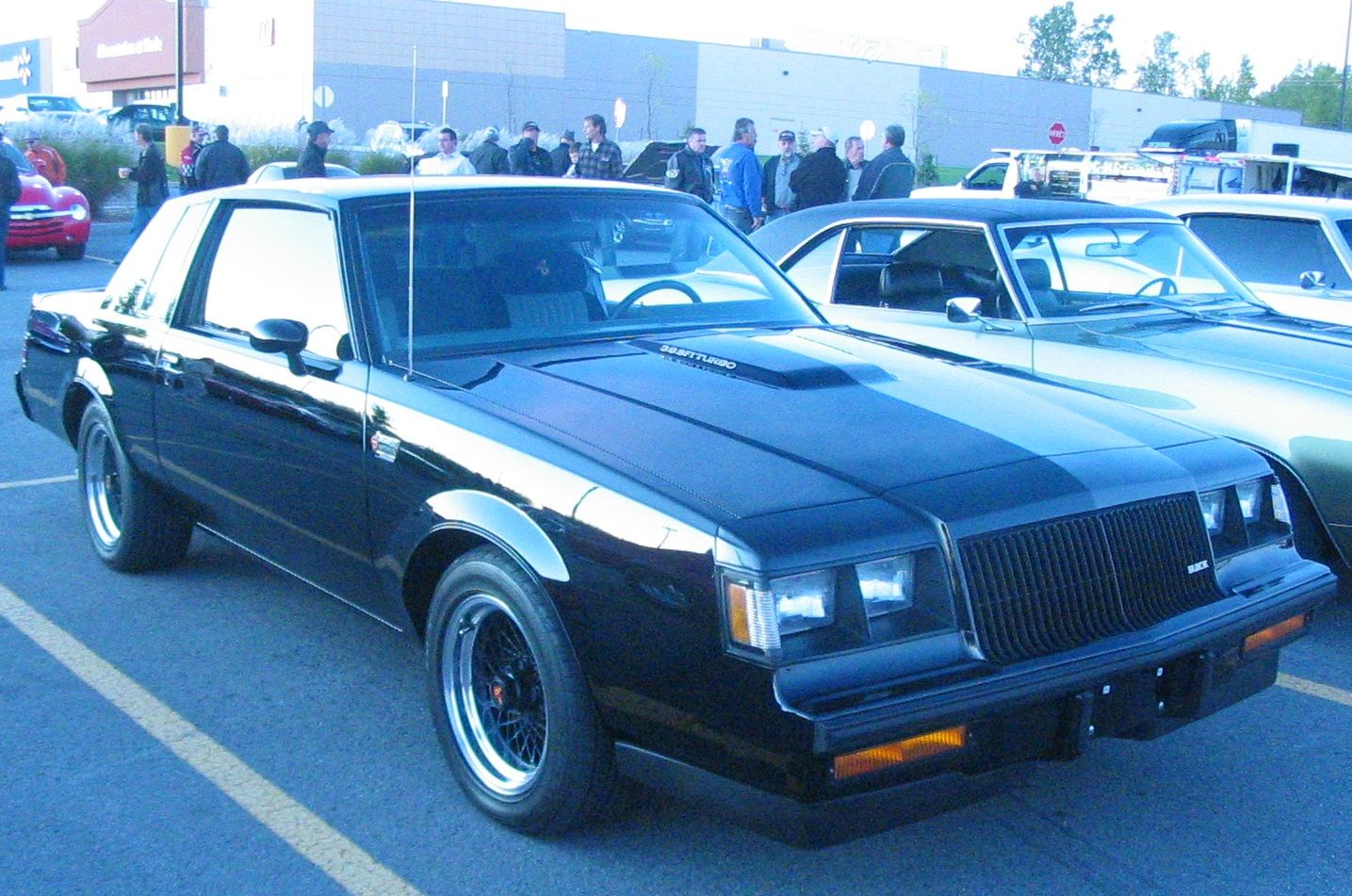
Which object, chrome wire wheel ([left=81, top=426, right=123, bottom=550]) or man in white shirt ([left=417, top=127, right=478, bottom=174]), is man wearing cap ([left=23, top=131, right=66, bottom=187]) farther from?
chrome wire wheel ([left=81, top=426, right=123, bottom=550])

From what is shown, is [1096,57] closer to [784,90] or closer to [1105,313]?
[784,90]

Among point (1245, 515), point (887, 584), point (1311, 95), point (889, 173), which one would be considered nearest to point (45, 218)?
point (889, 173)

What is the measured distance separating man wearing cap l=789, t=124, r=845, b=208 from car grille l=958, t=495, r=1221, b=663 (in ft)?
37.0

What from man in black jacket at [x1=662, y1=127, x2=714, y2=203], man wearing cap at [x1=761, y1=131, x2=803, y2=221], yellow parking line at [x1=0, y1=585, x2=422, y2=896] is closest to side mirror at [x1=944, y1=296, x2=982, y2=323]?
yellow parking line at [x1=0, y1=585, x2=422, y2=896]

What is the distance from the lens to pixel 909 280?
260 inches

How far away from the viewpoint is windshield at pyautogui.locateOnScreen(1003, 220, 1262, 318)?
631cm

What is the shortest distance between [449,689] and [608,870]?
2.20 feet

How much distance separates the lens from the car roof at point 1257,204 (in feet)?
25.8

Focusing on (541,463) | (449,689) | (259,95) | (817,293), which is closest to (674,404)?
(541,463)

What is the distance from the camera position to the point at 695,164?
14.5 m

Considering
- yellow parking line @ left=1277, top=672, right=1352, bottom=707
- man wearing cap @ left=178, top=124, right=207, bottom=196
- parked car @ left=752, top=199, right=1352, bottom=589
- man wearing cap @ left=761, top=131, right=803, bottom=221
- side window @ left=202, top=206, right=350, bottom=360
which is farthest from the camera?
man wearing cap @ left=178, top=124, right=207, bottom=196

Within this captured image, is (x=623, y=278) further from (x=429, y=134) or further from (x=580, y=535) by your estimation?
(x=429, y=134)

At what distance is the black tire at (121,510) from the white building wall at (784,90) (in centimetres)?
5665

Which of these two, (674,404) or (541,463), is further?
(674,404)
